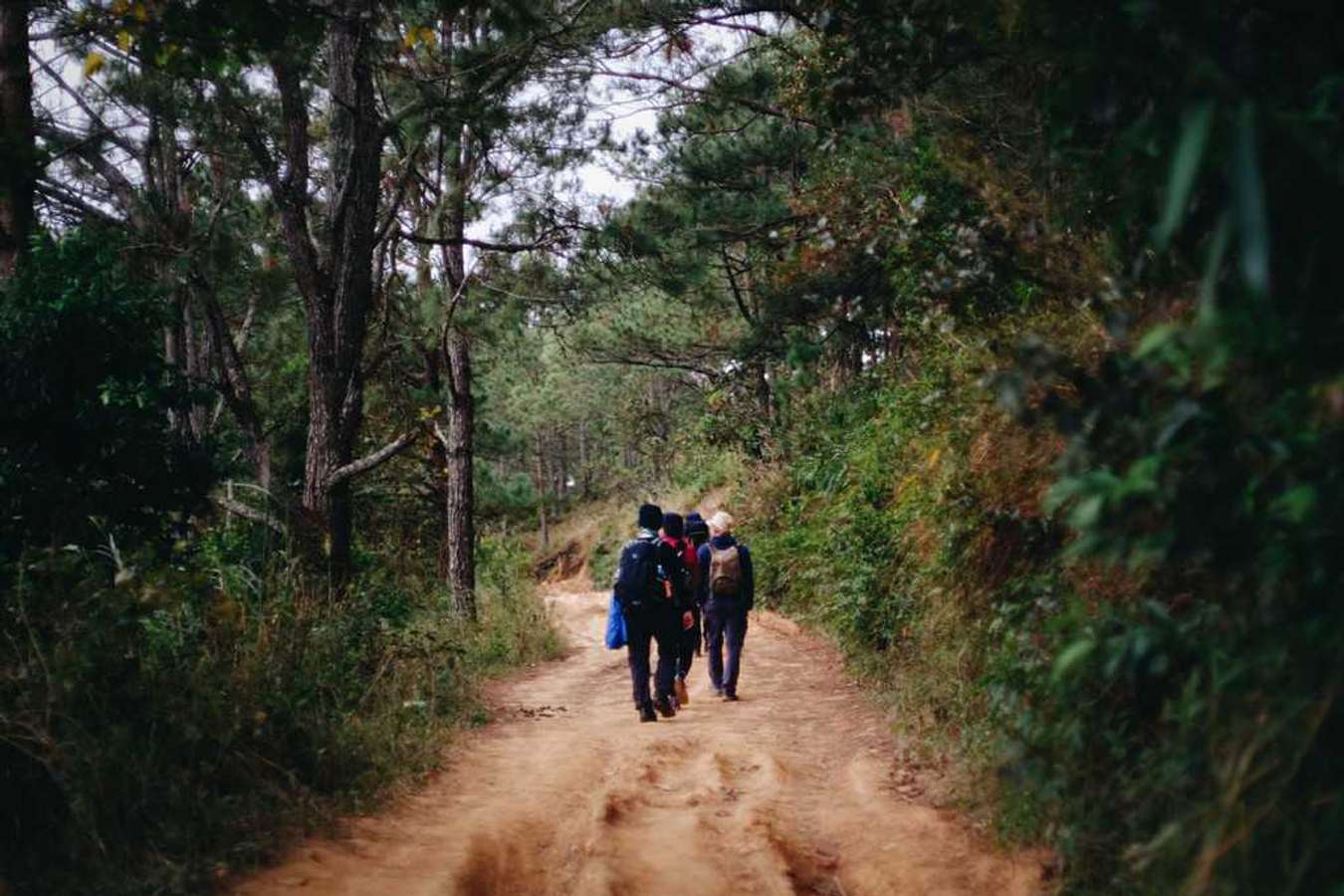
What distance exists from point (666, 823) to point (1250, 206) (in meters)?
5.12

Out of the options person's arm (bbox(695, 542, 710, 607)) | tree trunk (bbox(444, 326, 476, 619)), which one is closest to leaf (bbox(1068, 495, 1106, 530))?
person's arm (bbox(695, 542, 710, 607))

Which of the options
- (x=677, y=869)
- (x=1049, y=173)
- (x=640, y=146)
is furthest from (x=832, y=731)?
(x=640, y=146)

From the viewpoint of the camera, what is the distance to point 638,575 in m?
9.10

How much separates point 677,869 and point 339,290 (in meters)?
6.66

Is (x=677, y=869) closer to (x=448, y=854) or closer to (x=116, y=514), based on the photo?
(x=448, y=854)

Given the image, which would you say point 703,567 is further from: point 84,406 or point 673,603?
point 84,406

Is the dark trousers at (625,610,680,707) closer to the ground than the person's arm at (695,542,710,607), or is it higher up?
closer to the ground

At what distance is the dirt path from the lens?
5.08m

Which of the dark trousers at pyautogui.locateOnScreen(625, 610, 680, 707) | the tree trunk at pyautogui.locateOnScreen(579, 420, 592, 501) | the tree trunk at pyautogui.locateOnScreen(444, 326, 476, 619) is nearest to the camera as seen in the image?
the dark trousers at pyautogui.locateOnScreen(625, 610, 680, 707)

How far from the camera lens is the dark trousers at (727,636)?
10.3 metres

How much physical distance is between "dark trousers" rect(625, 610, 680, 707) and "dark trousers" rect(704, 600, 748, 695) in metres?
0.93

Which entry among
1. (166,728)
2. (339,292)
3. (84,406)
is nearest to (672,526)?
(339,292)

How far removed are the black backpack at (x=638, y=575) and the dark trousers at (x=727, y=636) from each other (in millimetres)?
1334

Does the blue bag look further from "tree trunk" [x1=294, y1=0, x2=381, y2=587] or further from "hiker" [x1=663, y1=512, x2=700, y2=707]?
"tree trunk" [x1=294, y1=0, x2=381, y2=587]
